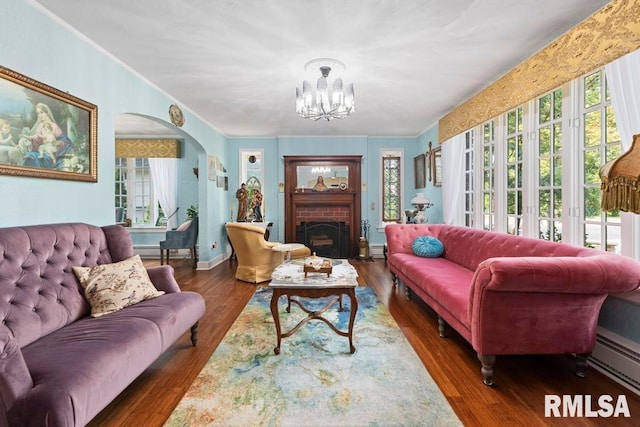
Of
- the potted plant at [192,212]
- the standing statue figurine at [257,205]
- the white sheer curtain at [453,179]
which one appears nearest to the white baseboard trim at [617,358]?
the white sheer curtain at [453,179]

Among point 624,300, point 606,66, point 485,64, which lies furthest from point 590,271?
point 485,64

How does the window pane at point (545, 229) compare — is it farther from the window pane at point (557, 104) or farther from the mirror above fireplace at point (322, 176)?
the mirror above fireplace at point (322, 176)

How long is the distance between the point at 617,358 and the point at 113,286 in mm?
3378

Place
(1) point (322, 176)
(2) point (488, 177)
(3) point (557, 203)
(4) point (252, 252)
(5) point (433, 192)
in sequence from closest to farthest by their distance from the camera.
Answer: (3) point (557, 203) < (2) point (488, 177) < (4) point (252, 252) < (5) point (433, 192) < (1) point (322, 176)

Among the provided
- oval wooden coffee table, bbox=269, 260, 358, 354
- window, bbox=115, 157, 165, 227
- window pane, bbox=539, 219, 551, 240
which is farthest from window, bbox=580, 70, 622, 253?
window, bbox=115, 157, 165, 227

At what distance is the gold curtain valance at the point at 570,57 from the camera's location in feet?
6.00

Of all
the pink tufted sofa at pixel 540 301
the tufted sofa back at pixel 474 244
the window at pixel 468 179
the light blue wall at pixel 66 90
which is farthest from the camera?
the window at pixel 468 179

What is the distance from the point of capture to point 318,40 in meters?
2.52

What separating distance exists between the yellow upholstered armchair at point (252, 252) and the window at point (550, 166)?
2.96 metres

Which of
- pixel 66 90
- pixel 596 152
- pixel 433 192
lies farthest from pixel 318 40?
pixel 433 192

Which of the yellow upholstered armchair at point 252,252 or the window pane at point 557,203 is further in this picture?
the yellow upholstered armchair at point 252,252

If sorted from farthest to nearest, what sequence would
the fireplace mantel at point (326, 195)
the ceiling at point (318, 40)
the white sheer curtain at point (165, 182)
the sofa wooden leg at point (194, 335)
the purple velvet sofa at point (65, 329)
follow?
the white sheer curtain at point (165, 182) < the fireplace mantel at point (326, 195) < the sofa wooden leg at point (194, 335) < the ceiling at point (318, 40) < the purple velvet sofa at point (65, 329)

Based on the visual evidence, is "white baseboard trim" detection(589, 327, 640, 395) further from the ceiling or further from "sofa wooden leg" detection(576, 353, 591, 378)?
the ceiling

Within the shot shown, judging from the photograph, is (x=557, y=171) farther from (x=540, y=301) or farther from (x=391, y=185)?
(x=391, y=185)
